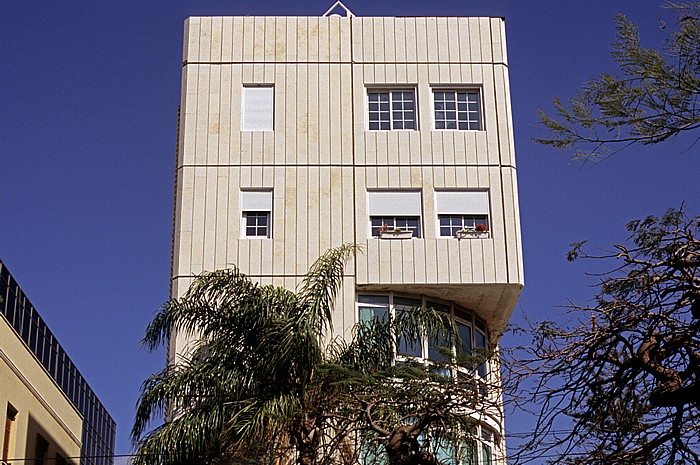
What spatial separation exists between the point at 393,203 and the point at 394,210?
16 centimetres

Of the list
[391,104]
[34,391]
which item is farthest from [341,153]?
[34,391]

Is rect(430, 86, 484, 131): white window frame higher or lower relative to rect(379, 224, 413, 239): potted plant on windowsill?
higher

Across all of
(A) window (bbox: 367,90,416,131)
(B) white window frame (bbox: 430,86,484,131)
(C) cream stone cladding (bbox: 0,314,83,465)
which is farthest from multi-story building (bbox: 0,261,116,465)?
(B) white window frame (bbox: 430,86,484,131)

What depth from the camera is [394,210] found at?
89.6ft

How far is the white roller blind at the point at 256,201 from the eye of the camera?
1073 inches

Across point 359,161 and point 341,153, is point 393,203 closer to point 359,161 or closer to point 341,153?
point 359,161

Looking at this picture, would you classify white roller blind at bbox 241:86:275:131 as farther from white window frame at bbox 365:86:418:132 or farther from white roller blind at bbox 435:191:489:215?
white roller blind at bbox 435:191:489:215

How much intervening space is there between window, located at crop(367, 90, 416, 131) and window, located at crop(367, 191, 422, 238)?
175cm

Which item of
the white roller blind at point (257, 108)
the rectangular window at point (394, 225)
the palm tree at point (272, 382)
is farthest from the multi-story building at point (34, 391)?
the rectangular window at point (394, 225)

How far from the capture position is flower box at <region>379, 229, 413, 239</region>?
87.9 ft

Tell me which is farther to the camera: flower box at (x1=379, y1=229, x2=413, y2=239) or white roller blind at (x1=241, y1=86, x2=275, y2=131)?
white roller blind at (x1=241, y1=86, x2=275, y2=131)

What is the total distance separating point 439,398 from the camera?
54.3 ft

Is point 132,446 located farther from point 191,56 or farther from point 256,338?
point 191,56

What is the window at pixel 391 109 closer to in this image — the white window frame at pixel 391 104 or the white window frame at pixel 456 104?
the white window frame at pixel 391 104
